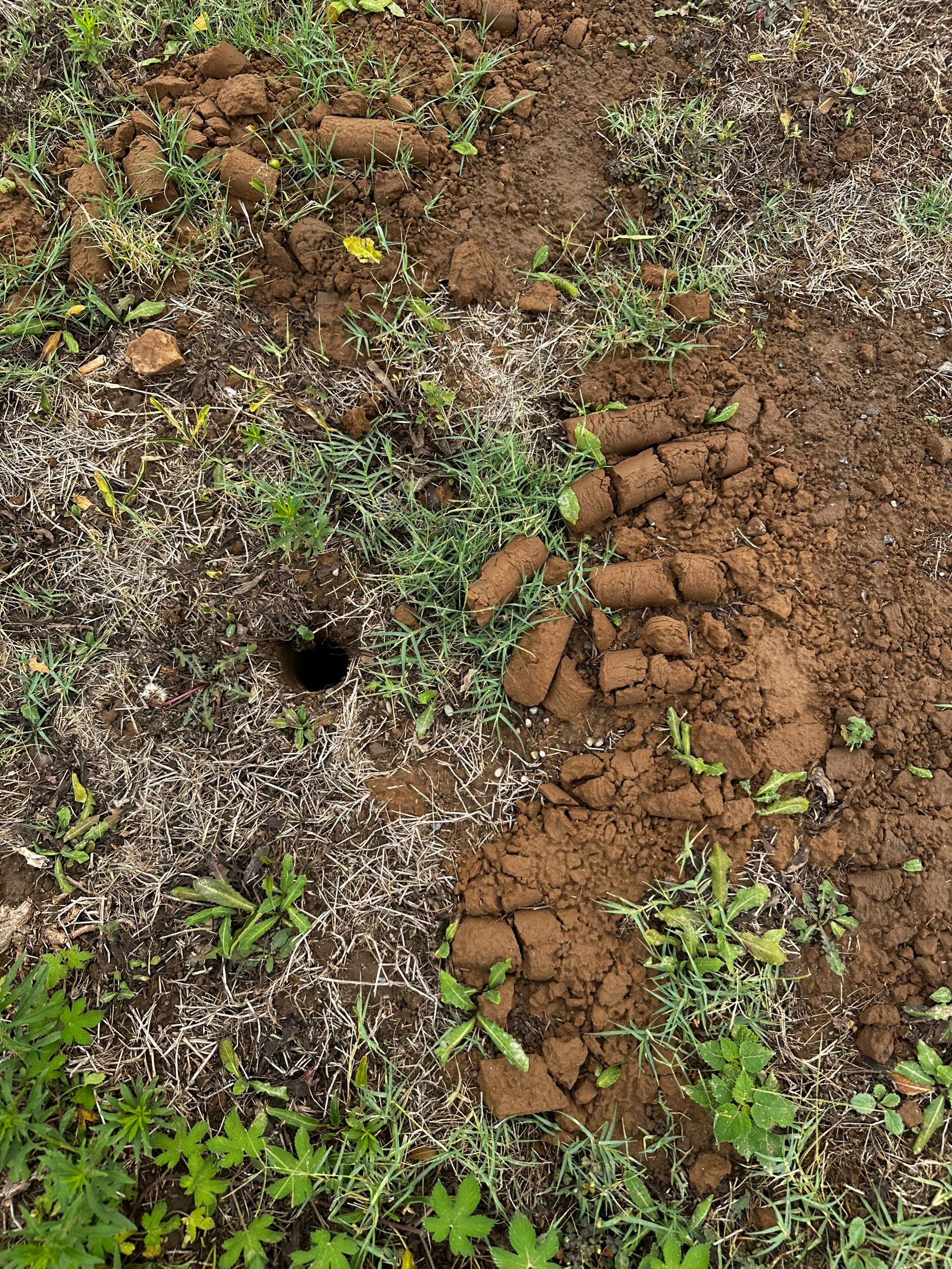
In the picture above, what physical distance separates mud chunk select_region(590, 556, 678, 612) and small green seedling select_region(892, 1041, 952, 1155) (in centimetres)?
136

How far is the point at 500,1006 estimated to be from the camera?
1.97 metres

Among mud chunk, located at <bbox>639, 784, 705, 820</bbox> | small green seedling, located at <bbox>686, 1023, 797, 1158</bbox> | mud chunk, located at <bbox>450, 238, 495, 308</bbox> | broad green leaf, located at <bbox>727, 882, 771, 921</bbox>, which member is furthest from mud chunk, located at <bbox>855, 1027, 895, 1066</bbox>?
mud chunk, located at <bbox>450, 238, 495, 308</bbox>

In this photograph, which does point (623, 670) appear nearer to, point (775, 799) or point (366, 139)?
point (775, 799)

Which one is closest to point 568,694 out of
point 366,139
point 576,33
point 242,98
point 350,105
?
point 366,139

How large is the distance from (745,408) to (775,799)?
1196 millimetres

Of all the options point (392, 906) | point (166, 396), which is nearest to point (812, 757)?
point (392, 906)

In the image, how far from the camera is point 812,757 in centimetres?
212

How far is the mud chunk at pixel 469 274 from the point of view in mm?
2355

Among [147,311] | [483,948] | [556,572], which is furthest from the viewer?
[147,311]

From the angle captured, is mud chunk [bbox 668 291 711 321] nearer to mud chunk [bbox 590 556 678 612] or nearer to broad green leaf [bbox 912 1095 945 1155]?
mud chunk [bbox 590 556 678 612]

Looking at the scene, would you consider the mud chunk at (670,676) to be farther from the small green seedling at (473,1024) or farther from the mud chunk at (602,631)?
the small green seedling at (473,1024)

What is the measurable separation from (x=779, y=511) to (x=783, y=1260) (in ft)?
6.50

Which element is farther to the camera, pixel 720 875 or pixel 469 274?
pixel 469 274

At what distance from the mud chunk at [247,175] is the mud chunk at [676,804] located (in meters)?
2.02
